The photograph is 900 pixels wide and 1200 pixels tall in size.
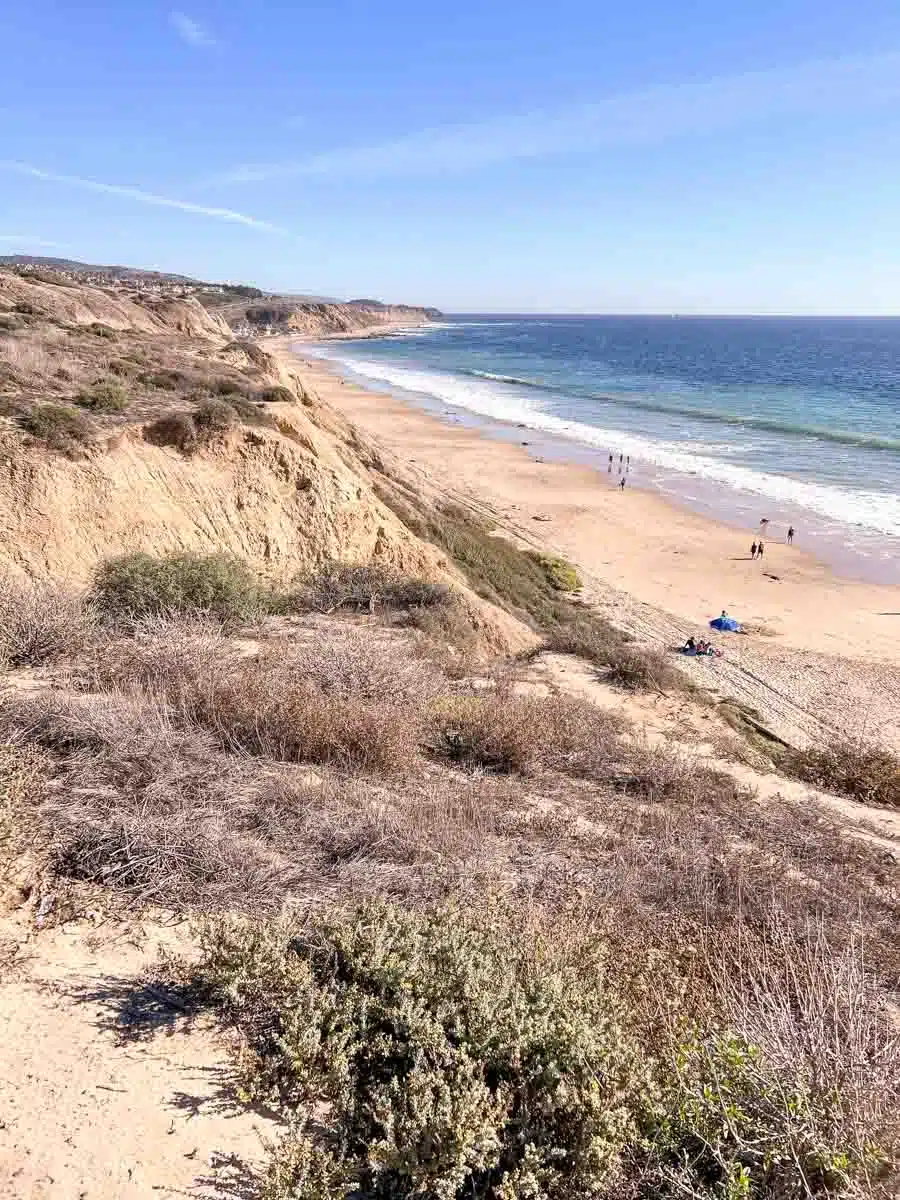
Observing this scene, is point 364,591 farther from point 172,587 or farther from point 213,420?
point 213,420

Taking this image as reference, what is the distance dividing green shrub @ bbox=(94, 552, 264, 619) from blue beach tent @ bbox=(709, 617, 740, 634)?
44.6ft

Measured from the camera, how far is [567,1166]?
3068mm

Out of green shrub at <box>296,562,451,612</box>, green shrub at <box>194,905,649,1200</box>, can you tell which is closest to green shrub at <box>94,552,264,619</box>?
green shrub at <box>296,562,451,612</box>

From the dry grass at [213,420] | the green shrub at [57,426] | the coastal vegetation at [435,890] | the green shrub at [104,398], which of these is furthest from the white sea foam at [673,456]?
the green shrub at [57,426]

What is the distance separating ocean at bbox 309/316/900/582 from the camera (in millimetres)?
31359

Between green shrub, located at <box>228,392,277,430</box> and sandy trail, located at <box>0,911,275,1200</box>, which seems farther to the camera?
green shrub, located at <box>228,392,277,430</box>

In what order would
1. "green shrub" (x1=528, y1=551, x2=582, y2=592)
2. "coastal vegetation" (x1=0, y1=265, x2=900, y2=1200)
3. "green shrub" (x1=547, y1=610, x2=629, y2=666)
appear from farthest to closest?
"green shrub" (x1=528, y1=551, x2=582, y2=592) < "green shrub" (x1=547, y1=610, x2=629, y2=666) < "coastal vegetation" (x1=0, y1=265, x2=900, y2=1200)

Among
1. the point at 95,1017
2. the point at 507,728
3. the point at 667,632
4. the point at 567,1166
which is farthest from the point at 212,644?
the point at 667,632

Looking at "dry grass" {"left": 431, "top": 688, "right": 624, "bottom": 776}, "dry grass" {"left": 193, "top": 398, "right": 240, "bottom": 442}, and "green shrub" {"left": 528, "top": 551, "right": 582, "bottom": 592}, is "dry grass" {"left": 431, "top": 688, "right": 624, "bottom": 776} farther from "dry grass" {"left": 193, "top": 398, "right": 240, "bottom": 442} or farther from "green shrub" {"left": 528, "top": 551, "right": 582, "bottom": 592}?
"green shrub" {"left": 528, "top": 551, "right": 582, "bottom": 592}

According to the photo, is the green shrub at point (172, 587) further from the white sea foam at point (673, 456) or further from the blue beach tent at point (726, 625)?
the white sea foam at point (673, 456)

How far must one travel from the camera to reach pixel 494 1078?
3.41 metres

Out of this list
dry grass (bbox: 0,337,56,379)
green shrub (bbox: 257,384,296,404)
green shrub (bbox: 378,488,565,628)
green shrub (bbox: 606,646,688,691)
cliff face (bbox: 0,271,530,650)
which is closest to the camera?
cliff face (bbox: 0,271,530,650)

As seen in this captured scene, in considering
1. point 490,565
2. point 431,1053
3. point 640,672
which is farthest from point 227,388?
point 431,1053

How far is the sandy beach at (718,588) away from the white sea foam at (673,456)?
17.0 feet
